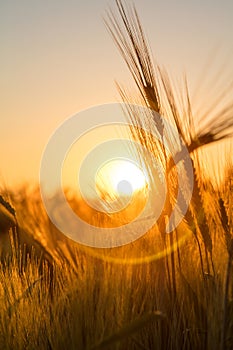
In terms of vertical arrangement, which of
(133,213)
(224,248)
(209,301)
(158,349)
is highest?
(133,213)

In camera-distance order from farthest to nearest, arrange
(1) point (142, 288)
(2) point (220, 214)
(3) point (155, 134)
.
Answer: (1) point (142, 288), (3) point (155, 134), (2) point (220, 214)

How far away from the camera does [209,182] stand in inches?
87.6

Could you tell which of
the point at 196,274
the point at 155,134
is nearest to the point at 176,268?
the point at 196,274

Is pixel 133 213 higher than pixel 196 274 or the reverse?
higher

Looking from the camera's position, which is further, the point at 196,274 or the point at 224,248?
the point at 196,274

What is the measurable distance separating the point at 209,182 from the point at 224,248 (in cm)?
26

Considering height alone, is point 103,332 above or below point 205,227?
below

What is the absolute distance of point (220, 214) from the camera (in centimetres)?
215

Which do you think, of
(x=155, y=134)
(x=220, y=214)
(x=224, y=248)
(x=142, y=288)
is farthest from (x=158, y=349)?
(x=155, y=134)

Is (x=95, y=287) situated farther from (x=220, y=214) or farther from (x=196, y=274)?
(x=220, y=214)

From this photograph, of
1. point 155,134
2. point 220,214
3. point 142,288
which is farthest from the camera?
point 142,288

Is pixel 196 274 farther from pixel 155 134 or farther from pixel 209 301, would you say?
pixel 155 134

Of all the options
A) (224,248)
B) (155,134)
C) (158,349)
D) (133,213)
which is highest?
(155,134)

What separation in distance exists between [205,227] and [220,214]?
0.31 ft
